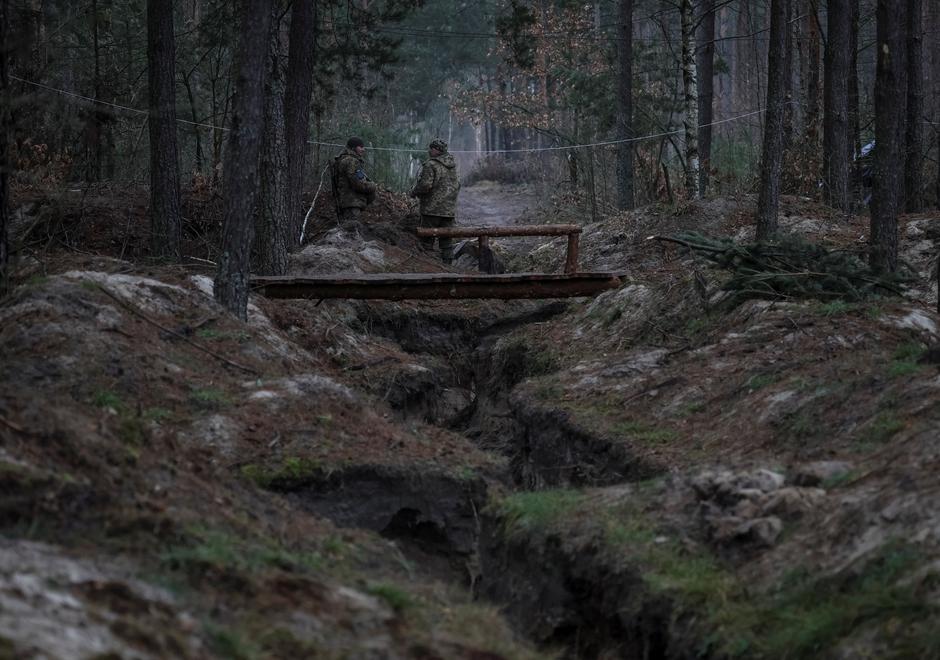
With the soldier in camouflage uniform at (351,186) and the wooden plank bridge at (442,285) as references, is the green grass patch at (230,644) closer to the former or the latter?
the wooden plank bridge at (442,285)

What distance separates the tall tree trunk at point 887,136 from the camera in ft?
38.3

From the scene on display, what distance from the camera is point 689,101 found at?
2117cm

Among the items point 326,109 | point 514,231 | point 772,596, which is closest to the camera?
point 772,596

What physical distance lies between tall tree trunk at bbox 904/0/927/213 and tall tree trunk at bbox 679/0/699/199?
364 cm

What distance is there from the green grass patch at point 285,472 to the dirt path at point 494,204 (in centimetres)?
1983

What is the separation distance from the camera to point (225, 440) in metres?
8.80

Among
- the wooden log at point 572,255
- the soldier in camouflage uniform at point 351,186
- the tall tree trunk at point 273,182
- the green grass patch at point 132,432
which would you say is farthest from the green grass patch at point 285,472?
the soldier in camouflage uniform at point 351,186

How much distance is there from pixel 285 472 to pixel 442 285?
596 cm

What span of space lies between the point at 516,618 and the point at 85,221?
1356cm

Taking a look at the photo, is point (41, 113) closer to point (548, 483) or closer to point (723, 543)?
point (548, 483)

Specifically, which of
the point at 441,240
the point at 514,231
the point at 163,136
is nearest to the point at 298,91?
the point at 163,136

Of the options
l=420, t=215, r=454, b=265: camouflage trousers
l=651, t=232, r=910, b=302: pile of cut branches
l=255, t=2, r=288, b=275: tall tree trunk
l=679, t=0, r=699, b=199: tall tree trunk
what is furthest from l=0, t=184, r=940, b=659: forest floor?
l=679, t=0, r=699, b=199: tall tree trunk

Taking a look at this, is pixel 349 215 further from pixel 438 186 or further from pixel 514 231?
pixel 514 231

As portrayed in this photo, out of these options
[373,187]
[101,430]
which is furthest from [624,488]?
[373,187]
